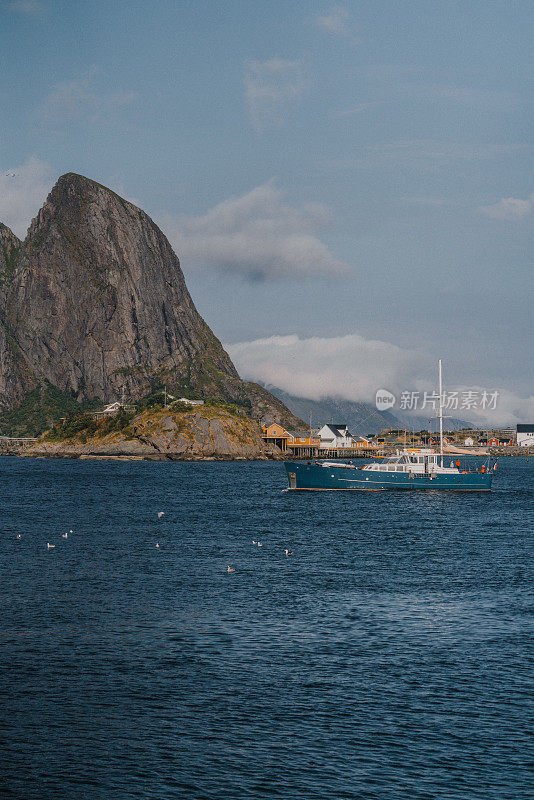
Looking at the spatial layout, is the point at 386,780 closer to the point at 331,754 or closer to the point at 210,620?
the point at 331,754

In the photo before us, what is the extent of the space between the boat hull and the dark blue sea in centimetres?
5789

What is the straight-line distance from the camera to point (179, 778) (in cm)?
2120

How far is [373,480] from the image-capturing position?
4919 inches

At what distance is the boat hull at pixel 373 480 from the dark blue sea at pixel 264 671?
5789 cm

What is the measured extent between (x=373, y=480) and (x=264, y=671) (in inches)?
3790

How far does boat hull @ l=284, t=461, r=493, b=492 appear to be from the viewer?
124 metres

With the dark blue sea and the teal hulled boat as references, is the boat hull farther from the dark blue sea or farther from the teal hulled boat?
the dark blue sea

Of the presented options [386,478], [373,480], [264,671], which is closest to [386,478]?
[386,478]

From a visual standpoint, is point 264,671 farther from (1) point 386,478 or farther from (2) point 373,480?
A: (2) point 373,480

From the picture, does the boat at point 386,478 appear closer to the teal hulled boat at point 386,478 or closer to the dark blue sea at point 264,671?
the teal hulled boat at point 386,478

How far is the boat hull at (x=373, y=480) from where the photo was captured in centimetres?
12431

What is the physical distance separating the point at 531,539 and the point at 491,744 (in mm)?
50696

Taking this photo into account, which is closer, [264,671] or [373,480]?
[264,671]

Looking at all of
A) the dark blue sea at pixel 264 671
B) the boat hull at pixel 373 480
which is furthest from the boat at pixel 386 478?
the dark blue sea at pixel 264 671
